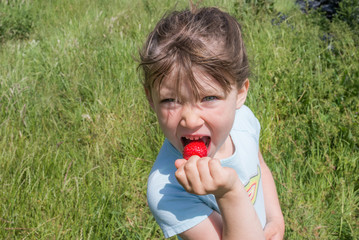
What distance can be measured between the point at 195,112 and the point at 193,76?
0.12 meters

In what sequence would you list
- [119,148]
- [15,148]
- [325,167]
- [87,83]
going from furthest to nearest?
[87,83], [119,148], [325,167], [15,148]

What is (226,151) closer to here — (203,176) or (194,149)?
(194,149)

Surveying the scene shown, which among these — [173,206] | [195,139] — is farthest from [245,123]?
[173,206]

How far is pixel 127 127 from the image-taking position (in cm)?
276

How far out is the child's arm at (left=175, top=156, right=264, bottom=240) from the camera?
1.04 meters

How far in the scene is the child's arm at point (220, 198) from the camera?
3.42ft

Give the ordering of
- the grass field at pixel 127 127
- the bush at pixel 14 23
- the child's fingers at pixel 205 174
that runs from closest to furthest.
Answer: the child's fingers at pixel 205 174 < the grass field at pixel 127 127 < the bush at pixel 14 23

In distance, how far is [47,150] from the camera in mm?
Result: 2461

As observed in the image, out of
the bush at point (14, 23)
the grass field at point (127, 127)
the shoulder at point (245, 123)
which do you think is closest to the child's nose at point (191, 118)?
the shoulder at point (245, 123)

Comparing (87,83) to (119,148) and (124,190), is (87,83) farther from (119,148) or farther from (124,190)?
(124,190)

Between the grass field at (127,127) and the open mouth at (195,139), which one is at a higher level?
the open mouth at (195,139)

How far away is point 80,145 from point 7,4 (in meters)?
3.28

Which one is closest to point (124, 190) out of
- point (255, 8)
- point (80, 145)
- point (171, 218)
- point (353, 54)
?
point (80, 145)

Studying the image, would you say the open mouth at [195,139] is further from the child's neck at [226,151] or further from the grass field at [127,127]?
the grass field at [127,127]
